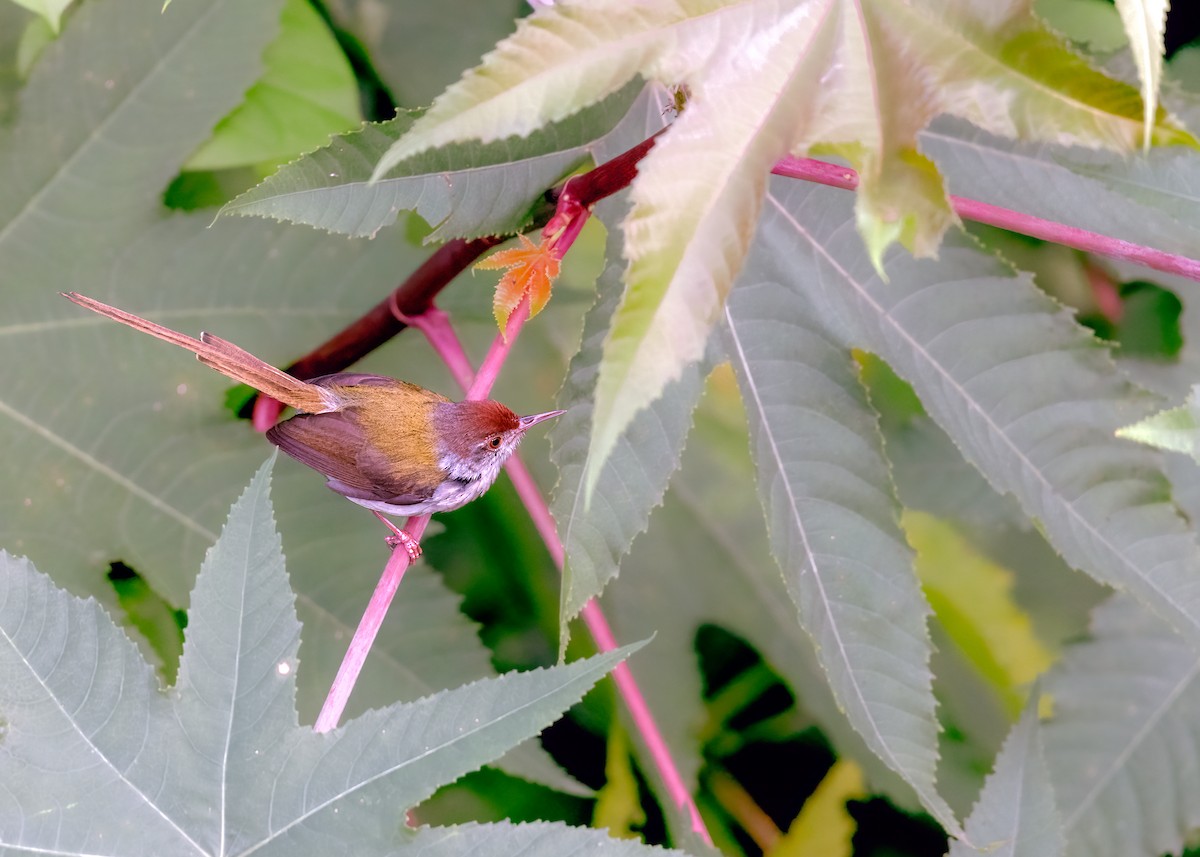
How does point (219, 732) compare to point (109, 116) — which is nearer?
point (219, 732)

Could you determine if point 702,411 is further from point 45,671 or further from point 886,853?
point 45,671

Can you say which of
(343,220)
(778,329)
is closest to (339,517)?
(343,220)

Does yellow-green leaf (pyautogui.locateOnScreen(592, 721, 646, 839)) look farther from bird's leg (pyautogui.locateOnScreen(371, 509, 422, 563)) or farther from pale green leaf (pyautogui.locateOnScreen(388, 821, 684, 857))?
pale green leaf (pyautogui.locateOnScreen(388, 821, 684, 857))

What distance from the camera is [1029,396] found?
1298 mm

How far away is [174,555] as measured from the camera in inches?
64.8

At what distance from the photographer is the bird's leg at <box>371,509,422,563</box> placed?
133 cm

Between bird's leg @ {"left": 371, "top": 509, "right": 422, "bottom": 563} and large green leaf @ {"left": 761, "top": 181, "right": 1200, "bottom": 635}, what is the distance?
716mm

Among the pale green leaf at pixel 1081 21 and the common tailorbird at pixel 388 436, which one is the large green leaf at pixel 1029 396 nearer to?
the common tailorbird at pixel 388 436

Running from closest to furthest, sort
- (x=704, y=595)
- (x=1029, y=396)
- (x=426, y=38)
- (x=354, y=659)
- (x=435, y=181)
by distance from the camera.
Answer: (x=354, y=659) → (x=435, y=181) → (x=1029, y=396) → (x=426, y=38) → (x=704, y=595)

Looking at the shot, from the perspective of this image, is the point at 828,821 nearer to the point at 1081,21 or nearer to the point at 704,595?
the point at 704,595

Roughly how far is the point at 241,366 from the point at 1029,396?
4.15ft

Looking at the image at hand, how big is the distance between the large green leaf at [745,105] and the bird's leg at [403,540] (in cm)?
62

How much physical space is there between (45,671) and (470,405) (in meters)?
0.76

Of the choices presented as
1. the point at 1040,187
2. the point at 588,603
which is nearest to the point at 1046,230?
the point at 1040,187
